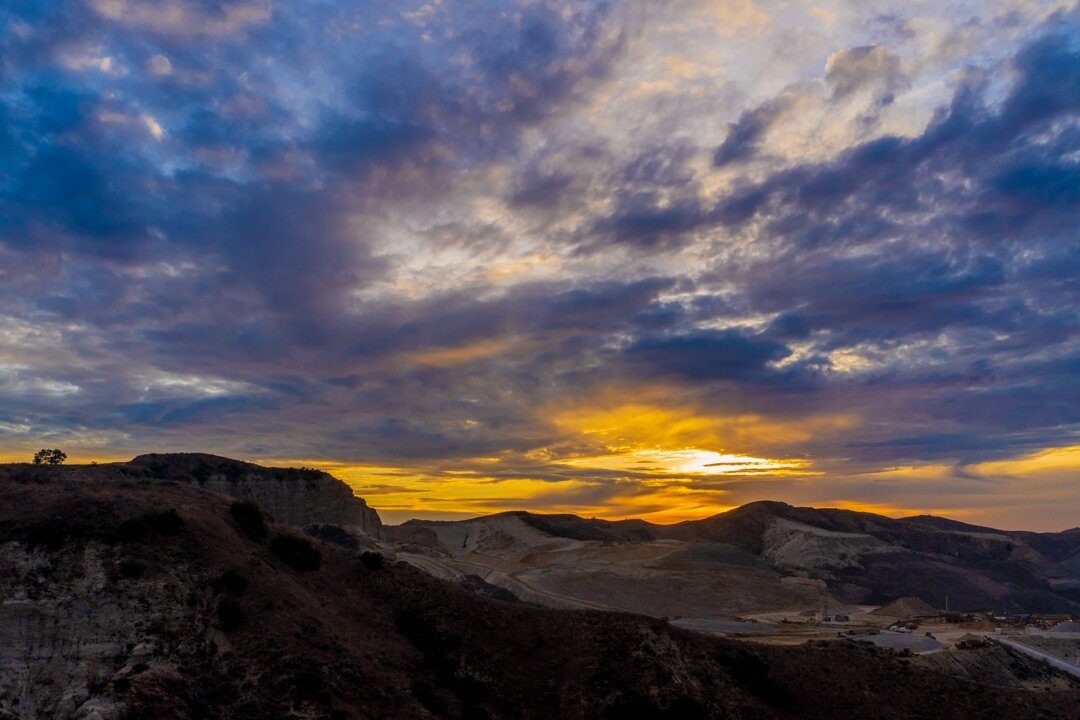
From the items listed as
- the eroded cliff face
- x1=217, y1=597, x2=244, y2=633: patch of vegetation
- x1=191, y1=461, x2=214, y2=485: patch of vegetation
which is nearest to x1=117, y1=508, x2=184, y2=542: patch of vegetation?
x1=217, y1=597, x2=244, y2=633: patch of vegetation

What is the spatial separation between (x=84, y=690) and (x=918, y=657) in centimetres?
5831

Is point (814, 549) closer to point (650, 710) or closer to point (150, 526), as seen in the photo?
point (650, 710)

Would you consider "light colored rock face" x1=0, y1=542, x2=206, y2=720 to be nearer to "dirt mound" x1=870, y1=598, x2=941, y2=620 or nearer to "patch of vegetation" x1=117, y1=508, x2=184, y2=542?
"patch of vegetation" x1=117, y1=508, x2=184, y2=542

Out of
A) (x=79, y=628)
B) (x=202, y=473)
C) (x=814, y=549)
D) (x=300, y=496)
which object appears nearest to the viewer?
(x=79, y=628)

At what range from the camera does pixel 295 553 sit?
4603cm

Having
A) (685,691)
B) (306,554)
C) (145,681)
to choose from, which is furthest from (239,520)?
(685,691)

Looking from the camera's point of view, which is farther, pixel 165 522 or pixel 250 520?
pixel 250 520

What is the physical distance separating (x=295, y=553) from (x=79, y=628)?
14195mm

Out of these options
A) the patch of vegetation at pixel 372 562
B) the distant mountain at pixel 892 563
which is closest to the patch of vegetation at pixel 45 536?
the patch of vegetation at pixel 372 562

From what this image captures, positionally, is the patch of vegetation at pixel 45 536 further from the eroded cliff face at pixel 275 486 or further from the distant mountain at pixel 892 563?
the distant mountain at pixel 892 563

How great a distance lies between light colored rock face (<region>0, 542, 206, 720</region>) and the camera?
2981cm

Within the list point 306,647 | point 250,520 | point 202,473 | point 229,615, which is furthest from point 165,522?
point 202,473

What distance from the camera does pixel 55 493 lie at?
41562 millimetres

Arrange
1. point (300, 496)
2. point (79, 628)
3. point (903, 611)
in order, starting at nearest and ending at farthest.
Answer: point (79, 628), point (300, 496), point (903, 611)
